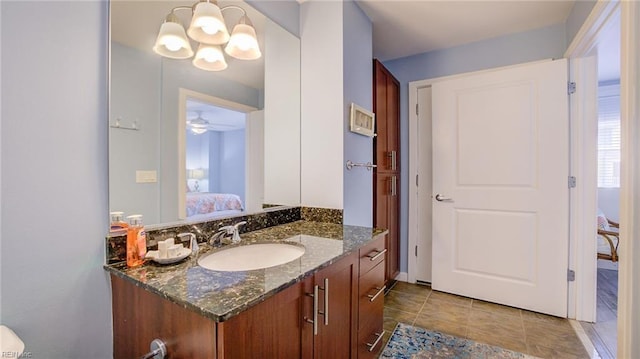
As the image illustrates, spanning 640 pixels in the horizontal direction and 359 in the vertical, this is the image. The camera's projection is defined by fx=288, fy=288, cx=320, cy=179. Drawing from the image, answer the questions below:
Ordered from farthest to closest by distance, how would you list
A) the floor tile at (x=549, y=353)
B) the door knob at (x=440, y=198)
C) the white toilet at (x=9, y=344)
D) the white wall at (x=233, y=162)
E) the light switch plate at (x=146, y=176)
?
the door knob at (x=440, y=198) → the floor tile at (x=549, y=353) → the white wall at (x=233, y=162) → the light switch plate at (x=146, y=176) → the white toilet at (x=9, y=344)

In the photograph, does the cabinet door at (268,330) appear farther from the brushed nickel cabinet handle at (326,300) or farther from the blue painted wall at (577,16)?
the blue painted wall at (577,16)

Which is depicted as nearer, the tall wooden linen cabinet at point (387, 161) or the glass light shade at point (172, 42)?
the glass light shade at point (172, 42)

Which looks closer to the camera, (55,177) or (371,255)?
(55,177)

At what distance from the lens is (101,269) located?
3.20 ft

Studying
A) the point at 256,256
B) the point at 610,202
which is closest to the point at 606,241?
the point at 610,202

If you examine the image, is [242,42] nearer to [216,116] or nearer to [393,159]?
[216,116]

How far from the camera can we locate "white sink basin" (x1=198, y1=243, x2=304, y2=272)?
1213 mm

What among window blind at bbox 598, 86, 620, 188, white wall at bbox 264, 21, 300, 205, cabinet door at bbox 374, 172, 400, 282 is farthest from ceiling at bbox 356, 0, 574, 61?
window blind at bbox 598, 86, 620, 188

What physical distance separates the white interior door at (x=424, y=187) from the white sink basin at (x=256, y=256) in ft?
6.26

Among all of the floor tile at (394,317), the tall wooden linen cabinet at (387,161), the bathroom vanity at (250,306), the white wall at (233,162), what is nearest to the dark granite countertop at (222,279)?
the bathroom vanity at (250,306)

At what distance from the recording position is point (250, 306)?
729 mm

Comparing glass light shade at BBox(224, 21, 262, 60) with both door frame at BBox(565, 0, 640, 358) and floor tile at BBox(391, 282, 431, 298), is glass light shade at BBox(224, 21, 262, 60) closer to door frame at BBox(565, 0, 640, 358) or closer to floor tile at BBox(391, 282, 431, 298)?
door frame at BBox(565, 0, 640, 358)

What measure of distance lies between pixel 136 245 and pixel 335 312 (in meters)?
0.78

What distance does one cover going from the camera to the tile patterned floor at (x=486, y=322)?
1.82 m
